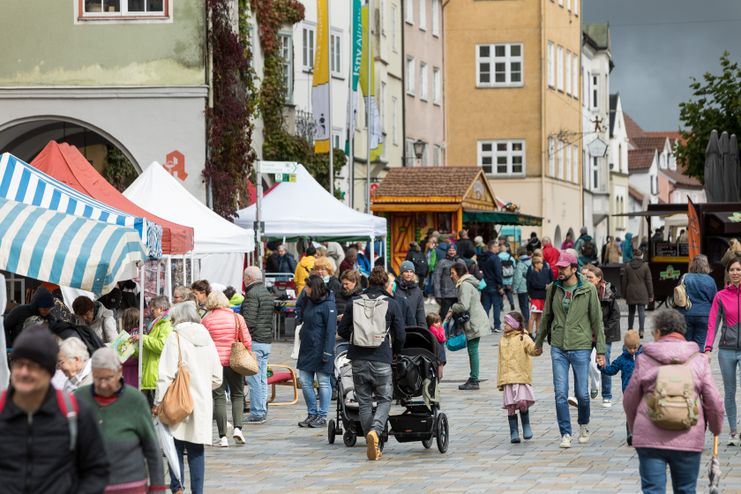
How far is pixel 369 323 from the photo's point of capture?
14.0 m

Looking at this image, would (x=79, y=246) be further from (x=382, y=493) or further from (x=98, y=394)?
(x=98, y=394)

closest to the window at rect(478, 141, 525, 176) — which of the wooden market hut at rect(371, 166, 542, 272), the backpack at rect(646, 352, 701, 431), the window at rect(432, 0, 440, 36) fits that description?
the window at rect(432, 0, 440, 36)

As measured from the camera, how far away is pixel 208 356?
38.4 feet

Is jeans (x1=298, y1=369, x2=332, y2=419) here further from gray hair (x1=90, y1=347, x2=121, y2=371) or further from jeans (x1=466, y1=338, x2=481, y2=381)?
gray hair (x1=90, y1=347, x2=121, y2=371)

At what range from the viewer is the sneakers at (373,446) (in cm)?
1390

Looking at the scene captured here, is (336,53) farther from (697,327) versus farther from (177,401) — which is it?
(177,401)

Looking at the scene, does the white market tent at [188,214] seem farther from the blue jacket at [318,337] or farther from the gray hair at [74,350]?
the gray hair at [74,350]

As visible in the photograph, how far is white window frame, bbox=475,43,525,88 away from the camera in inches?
2655

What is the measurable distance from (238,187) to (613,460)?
666 inches

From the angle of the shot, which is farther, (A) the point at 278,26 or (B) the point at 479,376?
(A) the point at 278,26

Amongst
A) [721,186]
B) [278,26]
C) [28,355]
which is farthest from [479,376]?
[278,26]

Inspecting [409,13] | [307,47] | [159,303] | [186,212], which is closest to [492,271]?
[186,212]

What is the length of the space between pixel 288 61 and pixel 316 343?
27240 mm

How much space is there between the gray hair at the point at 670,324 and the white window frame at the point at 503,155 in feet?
190
